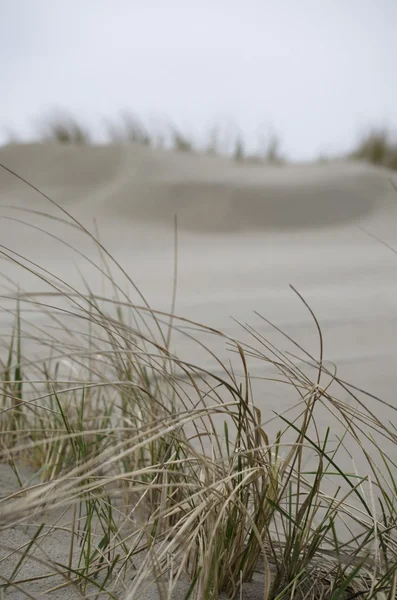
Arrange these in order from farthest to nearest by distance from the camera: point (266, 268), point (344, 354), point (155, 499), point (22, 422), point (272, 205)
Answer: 1. point (272, 205)
2. point (266, 268)
3. point (344, 354)
4. point (22, 422)
5. point (155, 499)

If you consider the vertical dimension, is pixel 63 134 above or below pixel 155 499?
above

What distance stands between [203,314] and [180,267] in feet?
3.89

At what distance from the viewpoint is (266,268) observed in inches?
134

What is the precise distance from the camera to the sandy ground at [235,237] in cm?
215

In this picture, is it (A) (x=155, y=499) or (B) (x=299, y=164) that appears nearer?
(A) (x=155, y=499)

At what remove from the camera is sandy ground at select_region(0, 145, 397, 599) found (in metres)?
2.15

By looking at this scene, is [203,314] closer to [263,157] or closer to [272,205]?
[272,205]

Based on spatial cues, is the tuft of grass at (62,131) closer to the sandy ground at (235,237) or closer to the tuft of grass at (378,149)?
the sandy ground at (235,237)

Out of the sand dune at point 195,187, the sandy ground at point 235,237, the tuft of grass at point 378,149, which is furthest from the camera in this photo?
the tuft of grass at point 378,149

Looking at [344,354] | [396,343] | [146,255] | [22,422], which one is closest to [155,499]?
[22,422]

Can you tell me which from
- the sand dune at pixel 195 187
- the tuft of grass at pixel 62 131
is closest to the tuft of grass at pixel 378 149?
the sand dune at pixel 195 187

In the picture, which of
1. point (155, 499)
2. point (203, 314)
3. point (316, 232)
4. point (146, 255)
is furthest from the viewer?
point (316, 232)

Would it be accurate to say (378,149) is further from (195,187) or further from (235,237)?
(235,237)

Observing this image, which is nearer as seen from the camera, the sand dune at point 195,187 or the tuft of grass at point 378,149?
the sand dune at point 195,187
